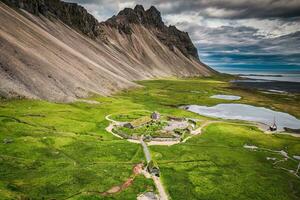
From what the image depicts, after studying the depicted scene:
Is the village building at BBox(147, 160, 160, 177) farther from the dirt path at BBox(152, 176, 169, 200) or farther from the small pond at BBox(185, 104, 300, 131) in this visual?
the small pond at BBox(185, 104, 300, 131)

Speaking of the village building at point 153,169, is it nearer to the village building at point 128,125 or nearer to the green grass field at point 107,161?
the green grass field at point 107,161

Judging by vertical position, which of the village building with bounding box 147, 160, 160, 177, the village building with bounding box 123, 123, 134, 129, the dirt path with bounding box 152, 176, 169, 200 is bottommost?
the dirt path with bounding box 152, 176, 169, 200

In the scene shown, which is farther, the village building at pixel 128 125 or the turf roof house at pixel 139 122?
the turf roof house at pixel 139 122

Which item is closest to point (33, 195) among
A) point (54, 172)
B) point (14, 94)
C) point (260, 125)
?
point (54, 172)

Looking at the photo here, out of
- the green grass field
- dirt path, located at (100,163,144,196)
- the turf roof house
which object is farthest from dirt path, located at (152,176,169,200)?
the turf roof house

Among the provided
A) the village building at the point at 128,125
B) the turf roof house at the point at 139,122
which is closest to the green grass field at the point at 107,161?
the village building at the point at 128,125
